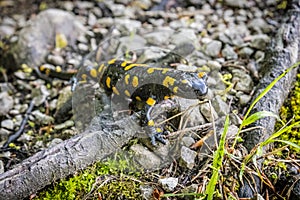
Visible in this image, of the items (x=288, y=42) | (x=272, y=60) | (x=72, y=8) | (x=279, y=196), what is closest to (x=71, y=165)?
(x=279, y=196)

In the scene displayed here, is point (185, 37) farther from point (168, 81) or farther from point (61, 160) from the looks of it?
point (61, 160)

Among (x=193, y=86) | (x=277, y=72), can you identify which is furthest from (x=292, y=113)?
(x=193, y=86)

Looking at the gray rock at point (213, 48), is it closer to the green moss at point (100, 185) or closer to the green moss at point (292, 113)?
the green moss at point (292, 113)

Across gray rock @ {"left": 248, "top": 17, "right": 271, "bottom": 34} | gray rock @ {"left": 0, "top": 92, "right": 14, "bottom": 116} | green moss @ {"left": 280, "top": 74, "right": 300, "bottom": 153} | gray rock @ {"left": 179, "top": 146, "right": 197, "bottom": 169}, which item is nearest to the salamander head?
gray rock @ {"left": 179, "top": 146, "right": 197, "bottom": 169}

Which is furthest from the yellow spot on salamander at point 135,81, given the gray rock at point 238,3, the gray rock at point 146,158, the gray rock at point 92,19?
the gray rock at point 238,3

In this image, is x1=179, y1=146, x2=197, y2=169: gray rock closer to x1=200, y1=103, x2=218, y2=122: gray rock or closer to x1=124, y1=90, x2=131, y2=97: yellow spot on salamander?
x1=200, y1=103, x2=218, y2=122: gray rock
